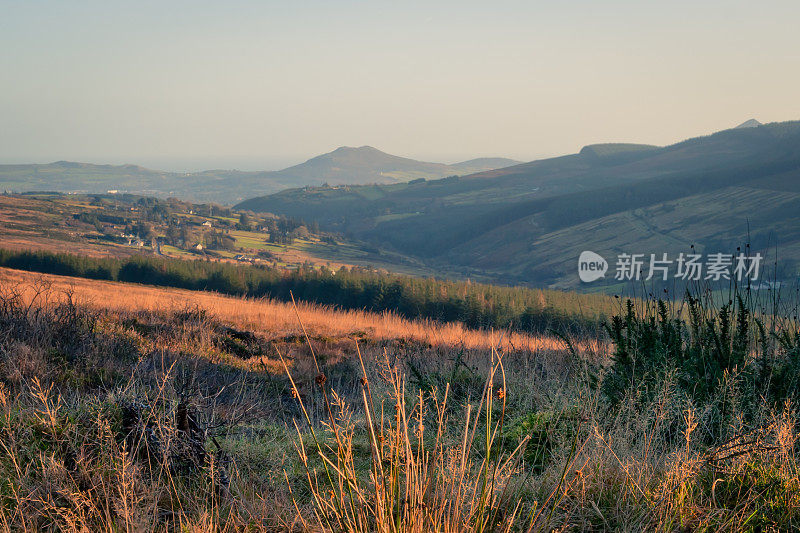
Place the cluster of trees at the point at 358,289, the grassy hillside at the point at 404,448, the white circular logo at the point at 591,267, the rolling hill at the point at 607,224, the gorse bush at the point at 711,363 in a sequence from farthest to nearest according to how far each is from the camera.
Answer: the rolling hill at the point at 607,224 → the white circular logo at the point at 591,267 → the cluster of trees at the point at 358,289 → the gorse bush at the point at 711,363 → the grassy hillside at the point at 404,448

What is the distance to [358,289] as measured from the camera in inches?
1997

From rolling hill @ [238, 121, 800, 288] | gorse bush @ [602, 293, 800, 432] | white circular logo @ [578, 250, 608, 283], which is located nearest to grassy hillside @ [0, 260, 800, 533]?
Answer: gorse bush @ [602, 293, 800, 432]

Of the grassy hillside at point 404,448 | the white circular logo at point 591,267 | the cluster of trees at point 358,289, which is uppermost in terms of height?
the grassy hillside at point 404,448

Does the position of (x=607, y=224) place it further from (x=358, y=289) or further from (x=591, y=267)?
(x=358, y=289)

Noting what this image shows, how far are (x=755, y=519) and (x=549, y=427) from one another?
5.23ft

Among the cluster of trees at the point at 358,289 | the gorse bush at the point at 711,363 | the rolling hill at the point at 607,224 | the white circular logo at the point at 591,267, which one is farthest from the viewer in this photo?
the rolling hill at the point at 607,224

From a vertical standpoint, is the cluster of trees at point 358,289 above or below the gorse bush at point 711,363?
below

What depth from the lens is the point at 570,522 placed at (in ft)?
9.44

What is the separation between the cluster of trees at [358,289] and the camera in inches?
1564

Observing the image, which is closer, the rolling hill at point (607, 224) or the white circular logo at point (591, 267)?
the white circular logo at point (591, 267)

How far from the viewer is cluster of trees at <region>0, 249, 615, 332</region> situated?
39719 mm

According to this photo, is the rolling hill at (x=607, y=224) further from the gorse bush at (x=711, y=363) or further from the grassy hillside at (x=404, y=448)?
the grassy hillside at (x=404, y=448)

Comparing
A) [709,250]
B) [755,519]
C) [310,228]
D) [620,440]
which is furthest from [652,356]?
[310,228]

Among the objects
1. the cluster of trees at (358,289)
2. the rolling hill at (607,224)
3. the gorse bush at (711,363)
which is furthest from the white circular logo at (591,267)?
the gorse bush at (711,363)
